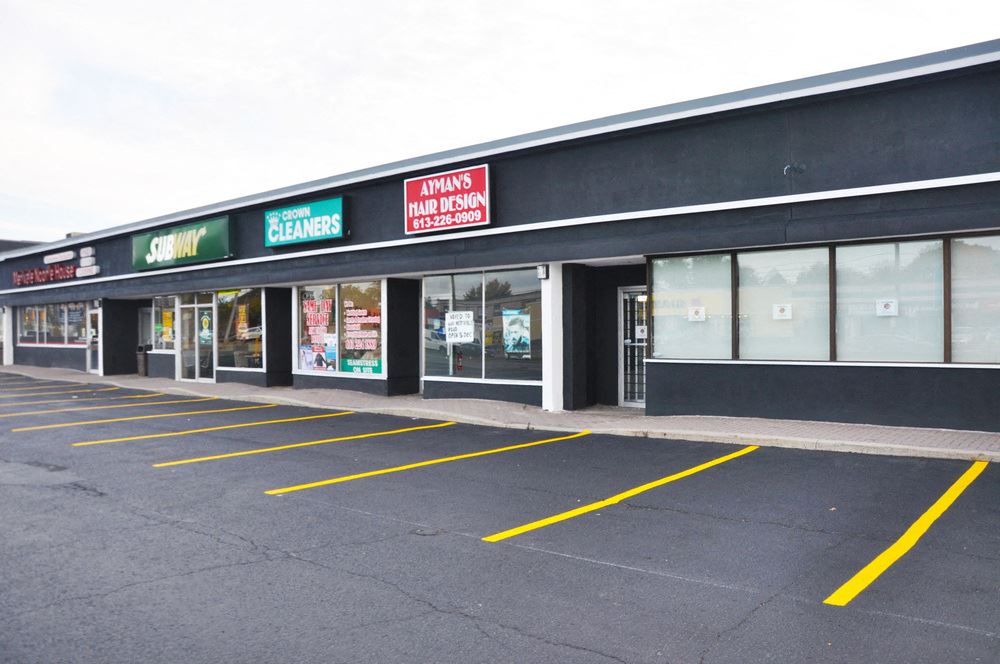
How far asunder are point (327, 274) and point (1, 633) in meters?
14.7

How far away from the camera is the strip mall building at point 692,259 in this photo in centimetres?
1086

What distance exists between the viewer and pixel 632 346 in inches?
609

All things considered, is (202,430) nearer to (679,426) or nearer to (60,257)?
(679,426)

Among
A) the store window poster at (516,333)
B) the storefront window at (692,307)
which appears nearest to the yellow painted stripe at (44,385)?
the store window poster at (516,333)

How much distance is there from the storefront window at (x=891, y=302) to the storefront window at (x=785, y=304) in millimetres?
284

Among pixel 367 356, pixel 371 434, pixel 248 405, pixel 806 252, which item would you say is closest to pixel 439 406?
pixel 371 434

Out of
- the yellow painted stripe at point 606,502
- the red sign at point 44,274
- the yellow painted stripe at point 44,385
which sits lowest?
the yellow painted stripe at point 606,502

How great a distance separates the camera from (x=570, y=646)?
428cm

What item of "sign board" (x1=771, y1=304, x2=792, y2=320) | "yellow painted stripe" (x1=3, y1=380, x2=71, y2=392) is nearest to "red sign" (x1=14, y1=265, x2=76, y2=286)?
"yellow painted stripe" (x1=3, y1=380, x2=71, y2=392)

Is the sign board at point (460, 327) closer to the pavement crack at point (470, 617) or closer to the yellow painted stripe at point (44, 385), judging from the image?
the pavement crack at point (470, 617)

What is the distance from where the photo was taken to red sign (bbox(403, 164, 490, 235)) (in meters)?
15.4

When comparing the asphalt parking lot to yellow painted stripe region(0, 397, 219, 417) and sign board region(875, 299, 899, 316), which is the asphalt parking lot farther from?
yellow painted stripe region(0, 397, 219, 417)

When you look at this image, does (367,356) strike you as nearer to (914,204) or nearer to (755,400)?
(755,400)

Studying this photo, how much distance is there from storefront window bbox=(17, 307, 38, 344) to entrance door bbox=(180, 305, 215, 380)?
41.3 ft
